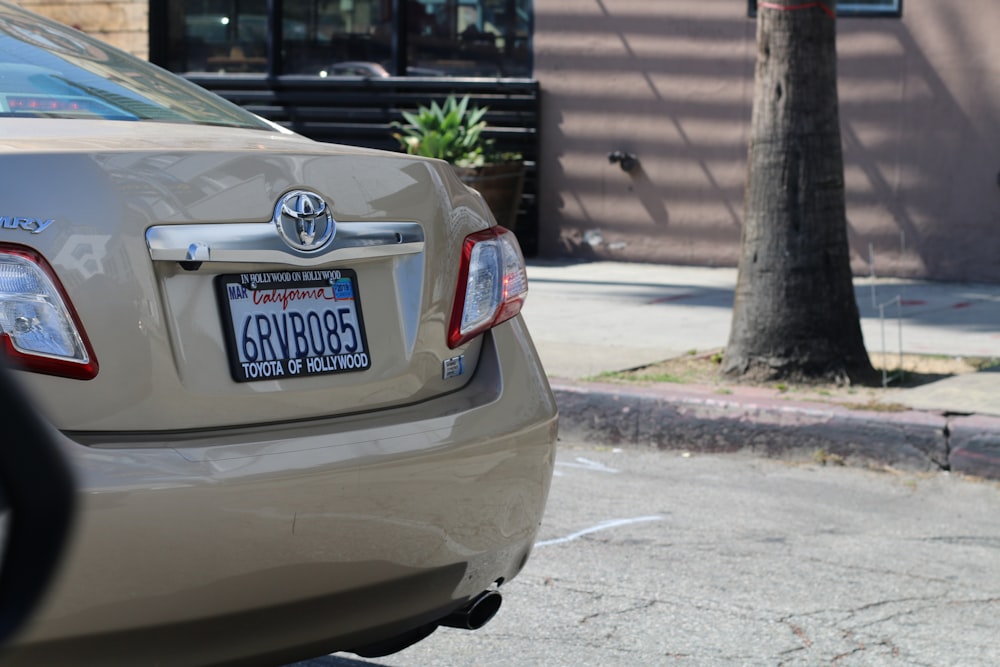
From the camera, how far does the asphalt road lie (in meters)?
3.76

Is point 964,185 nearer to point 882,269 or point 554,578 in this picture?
point 882,269

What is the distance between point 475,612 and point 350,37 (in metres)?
10.7

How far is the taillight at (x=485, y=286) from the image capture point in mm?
2998

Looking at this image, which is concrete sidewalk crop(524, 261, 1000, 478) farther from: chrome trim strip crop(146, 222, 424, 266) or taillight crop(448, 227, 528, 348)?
chrome trim strip crop(146, 222, 424, 266)

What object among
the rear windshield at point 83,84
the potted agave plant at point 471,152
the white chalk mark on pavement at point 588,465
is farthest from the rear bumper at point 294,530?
the potted agave plant at point 471,152

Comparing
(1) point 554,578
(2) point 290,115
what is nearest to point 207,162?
(1) point 554,578

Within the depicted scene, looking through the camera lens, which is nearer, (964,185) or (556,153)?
(964,185)

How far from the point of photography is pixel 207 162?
8.53ft

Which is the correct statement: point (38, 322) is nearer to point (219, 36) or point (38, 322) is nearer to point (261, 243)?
point (261, 243)

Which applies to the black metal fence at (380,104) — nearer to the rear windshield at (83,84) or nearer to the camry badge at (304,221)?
the rear windshield at (83,84)

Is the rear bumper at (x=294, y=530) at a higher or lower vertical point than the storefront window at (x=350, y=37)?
lower

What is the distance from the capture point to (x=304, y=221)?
2.67 meters

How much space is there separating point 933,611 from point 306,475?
2.39 meters

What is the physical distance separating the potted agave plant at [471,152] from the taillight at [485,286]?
27.0ft
